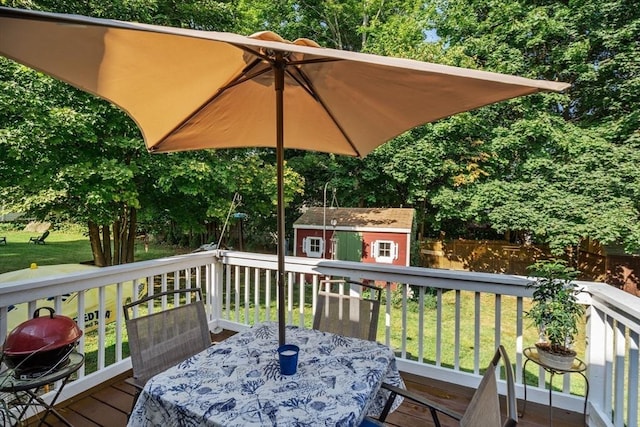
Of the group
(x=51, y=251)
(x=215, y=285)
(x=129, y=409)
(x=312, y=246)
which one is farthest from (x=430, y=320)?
(x=51, y=251)

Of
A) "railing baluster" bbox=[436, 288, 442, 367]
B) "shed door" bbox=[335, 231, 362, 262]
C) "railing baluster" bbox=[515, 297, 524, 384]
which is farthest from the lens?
"shed door" bbox=[335, 231, 362, 262]

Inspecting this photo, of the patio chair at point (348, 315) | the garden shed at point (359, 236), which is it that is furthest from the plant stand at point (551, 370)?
the garden shed at point (359, 236)

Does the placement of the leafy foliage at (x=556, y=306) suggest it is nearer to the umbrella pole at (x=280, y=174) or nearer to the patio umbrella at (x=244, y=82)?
the patio umbrella at (x=244, y=82)

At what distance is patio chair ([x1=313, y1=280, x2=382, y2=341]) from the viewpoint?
6.31 feet

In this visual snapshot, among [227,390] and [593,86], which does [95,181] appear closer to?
[227,390]

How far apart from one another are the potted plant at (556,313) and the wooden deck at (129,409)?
561 millimetres

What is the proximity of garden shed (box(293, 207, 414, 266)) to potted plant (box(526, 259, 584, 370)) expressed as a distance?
25.2 ft

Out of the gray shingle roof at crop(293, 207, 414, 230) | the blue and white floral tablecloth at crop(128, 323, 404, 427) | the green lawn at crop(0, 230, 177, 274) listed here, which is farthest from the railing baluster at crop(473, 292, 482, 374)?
the green lawn at crop(0, 230, 177, 274)

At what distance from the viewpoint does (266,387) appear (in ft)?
4.19

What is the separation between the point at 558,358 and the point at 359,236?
27.1 feet

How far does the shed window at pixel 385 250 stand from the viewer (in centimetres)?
992

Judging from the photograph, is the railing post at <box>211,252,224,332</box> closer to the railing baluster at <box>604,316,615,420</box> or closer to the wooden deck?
the wooden deck

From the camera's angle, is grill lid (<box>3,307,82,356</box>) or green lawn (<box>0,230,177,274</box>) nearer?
grill lid (<box>3,307,82,356</box>)

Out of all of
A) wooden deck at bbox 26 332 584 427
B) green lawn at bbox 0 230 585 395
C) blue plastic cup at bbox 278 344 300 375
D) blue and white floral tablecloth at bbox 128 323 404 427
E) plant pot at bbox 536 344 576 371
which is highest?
blue plastic cup at bbox 278 344 300 375
